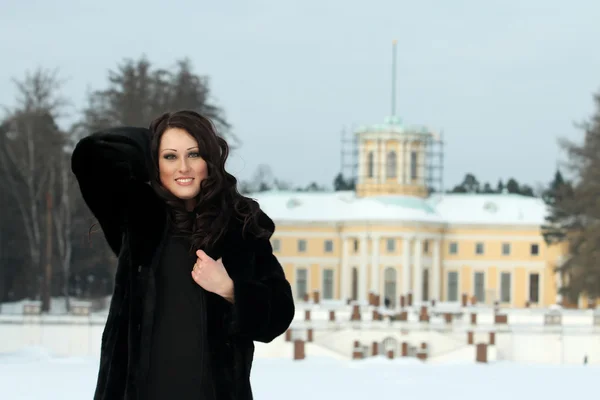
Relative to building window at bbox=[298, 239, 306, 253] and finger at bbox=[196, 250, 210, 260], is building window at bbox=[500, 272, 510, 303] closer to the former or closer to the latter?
building window at bbox=[298, 239, 306, 253]

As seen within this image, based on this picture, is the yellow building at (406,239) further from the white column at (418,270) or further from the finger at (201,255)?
the finger at (201,255)

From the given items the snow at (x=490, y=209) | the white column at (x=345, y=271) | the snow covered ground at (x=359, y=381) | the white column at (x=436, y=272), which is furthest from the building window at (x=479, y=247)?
the snow covered ground at (x=359, y=381)

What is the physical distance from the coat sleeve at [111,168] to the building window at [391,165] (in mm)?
67146

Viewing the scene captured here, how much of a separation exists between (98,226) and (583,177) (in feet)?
140

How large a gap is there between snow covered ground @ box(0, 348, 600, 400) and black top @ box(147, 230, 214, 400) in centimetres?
768

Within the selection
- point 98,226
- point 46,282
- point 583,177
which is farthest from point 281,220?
point 98,226

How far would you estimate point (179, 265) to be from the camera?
13.7 feet

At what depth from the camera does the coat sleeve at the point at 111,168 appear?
4.04 metres

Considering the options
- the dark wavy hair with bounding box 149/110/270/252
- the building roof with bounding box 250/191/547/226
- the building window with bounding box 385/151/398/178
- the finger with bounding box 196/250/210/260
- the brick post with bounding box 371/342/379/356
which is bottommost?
the brick post with bounding box 371/342/379/356

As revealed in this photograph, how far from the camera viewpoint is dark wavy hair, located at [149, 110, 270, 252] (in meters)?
4.15

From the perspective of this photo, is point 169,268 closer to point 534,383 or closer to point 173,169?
point 173,169

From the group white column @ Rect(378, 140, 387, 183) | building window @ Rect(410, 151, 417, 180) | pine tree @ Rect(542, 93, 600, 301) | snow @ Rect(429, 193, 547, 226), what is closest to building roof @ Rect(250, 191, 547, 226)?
snow @ Rect(429, 193, 547, 226)

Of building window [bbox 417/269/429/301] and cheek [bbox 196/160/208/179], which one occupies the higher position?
cheek [bbox 196/160/208/179]

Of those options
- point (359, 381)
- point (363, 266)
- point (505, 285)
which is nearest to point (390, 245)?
point (363, 266)
